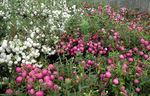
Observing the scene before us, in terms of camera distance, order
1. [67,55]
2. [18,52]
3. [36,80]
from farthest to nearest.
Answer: [67,55]
[18,52]
[36,80]

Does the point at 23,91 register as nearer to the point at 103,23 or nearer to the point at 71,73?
the point at 71,73

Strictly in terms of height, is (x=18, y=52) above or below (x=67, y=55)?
above

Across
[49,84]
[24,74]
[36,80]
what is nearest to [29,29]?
[24,74]

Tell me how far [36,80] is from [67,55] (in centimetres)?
118

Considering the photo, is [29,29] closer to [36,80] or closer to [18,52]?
[18,52]

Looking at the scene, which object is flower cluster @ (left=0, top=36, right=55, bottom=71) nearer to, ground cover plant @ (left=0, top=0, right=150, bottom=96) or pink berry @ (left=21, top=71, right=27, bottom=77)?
ground cover plant @ (left=0, top=0, right=150, bottom=96)

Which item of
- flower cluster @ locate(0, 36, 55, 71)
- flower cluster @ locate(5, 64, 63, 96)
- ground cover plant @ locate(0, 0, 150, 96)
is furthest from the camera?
flower cluster @ locate(0, 36, 55, 71)

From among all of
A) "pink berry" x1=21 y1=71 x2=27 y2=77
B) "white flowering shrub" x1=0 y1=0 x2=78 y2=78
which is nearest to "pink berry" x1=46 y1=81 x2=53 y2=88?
"pink berry" x1=21 y1=71 x2=27 y2=77

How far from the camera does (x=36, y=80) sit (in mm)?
3262

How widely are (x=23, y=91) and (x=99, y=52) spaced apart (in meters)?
1.37

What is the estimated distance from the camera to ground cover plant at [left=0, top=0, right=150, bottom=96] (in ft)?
10.8

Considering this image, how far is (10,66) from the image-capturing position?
12.7ft

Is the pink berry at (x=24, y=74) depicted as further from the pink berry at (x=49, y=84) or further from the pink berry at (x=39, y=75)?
the pink berry at (x=49, y=84)

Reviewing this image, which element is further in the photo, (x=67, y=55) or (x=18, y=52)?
(x=67, y=55)
